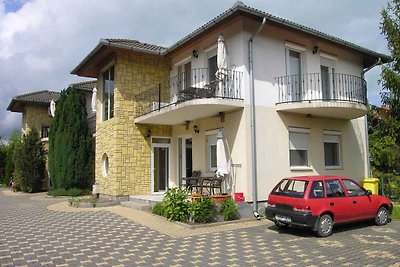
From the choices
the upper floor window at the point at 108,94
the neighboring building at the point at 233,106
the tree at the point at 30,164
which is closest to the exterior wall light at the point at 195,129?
the neighboring building at the point at 233,106

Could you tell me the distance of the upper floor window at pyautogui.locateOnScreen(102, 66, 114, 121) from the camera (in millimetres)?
16531

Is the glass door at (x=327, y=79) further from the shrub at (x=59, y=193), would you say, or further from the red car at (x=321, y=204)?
the shrub at (x=59, y=193)

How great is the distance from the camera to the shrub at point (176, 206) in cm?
1071

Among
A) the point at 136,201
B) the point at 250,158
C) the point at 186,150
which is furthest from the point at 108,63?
the point at 250,158

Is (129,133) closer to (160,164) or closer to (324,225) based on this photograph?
(160,164)

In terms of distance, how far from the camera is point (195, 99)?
11688 millimetres

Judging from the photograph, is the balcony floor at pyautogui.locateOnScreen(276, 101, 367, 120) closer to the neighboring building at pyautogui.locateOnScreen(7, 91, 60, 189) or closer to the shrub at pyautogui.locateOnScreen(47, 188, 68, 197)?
the shrub at pyautogui.locateOnScreen(47, 188, 68, 197)

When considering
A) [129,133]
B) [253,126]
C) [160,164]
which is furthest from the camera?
[160,164]

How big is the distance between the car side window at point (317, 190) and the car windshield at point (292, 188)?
0.19 m

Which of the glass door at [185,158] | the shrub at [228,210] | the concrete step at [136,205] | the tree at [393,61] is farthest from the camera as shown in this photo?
the tree at [393,61]

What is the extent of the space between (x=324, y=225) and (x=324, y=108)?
17.2 feet

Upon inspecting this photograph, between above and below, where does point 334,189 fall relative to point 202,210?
above

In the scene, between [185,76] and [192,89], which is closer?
[192,89]

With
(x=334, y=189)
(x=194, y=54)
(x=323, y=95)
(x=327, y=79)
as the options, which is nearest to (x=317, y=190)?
(x=334, y=189)
